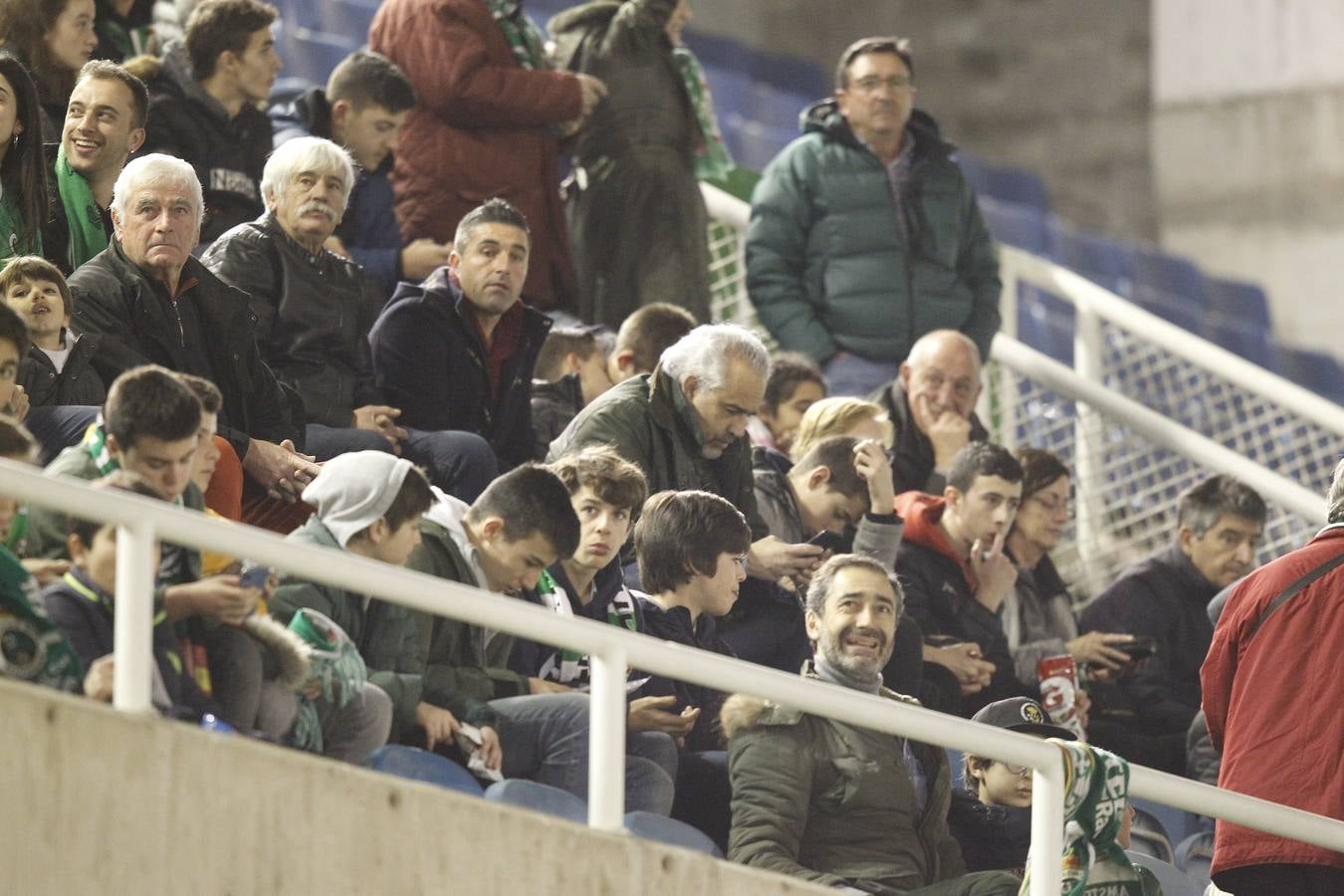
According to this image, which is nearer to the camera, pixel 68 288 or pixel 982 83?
pixel 68 288

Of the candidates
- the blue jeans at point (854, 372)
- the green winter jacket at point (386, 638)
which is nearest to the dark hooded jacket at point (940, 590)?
the blue jeans at point (854, 372)

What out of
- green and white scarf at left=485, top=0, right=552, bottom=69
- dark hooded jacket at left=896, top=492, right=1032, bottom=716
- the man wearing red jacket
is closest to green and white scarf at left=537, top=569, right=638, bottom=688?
→ the man wearing red jacket

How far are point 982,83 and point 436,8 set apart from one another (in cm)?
946

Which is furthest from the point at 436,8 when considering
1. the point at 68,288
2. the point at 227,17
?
the point at 68,288

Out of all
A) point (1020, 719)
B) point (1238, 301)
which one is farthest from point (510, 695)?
point (1238, 301)

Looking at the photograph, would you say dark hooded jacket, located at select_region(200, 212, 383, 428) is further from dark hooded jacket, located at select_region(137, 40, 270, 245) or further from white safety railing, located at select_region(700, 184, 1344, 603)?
white safety railing, located at select_region(700, 184, 1344, 603)

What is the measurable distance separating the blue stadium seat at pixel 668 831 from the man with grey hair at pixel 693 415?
1.70m

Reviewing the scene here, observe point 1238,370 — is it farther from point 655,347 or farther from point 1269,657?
point 1269,657

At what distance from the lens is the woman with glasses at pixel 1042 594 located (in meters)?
8.04

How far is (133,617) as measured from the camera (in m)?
4.58

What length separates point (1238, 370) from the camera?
10664 millimetres

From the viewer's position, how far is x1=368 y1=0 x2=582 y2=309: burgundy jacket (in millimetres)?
8570

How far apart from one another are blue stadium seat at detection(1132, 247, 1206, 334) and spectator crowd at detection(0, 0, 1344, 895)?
234 inches

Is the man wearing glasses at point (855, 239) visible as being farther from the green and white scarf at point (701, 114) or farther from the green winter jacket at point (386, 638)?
the green winter jacket at point (386, 638)
